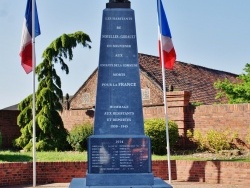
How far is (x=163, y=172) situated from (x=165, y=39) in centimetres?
365

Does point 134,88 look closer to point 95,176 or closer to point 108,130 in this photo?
point 108,130

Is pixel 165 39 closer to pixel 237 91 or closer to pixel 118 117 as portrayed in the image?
pixel 118 117

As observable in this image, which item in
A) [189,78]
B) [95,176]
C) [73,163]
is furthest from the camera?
[189,78]

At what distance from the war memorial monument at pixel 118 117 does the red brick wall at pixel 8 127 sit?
51.2 feet

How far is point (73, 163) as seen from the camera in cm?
1338

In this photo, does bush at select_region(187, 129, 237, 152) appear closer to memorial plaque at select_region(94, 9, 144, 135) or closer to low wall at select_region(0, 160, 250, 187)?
low wall at select_region(0, 160, 250, 187)

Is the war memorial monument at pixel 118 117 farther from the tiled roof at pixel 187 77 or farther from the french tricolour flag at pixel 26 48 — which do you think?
the tiled roof at pixel 187 77

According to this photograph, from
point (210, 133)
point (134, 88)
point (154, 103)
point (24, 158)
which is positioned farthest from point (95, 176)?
point (154, 103)

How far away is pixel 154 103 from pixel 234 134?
281 inches

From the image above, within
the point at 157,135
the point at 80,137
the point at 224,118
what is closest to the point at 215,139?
the point at 224,118

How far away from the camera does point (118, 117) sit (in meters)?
8.91

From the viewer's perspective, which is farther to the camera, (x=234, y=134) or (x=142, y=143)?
(x=234, y=134)

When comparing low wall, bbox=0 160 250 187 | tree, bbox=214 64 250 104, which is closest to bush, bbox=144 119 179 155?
low wall, bbox=0 160 250 187

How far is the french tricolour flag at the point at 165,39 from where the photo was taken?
13047 millimetres
